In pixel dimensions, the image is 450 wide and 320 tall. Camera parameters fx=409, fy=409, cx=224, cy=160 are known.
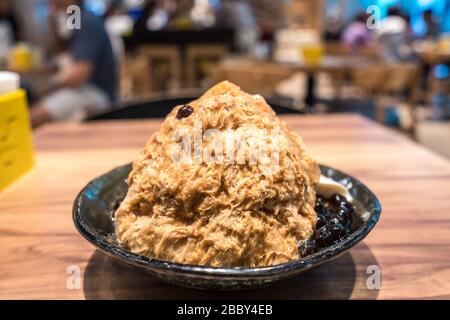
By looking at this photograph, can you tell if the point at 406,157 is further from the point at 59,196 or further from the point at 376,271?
the point at 59,196

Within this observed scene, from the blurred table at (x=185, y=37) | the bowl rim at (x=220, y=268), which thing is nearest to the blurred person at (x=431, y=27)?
the blurred table at (x=185, y=37)

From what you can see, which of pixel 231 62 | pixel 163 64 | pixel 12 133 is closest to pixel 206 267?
pixel 12 133

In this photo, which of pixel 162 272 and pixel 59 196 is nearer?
pixel 162 272

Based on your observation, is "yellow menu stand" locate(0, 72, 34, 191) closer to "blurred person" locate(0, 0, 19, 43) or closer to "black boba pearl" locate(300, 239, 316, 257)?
"black boba pearl" locate(300, 239, 316, 257)

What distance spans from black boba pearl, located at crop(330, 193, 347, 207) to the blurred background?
1.53 ft

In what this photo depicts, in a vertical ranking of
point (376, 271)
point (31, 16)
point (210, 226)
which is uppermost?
point (31, 16)

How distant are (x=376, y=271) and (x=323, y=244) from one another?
0.42ft

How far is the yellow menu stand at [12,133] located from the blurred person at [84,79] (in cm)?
186

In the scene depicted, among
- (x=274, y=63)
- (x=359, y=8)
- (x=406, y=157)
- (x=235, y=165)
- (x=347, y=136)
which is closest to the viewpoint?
(x=235, y=165)

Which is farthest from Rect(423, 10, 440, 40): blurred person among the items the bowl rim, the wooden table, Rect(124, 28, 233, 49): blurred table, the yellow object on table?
the bowl rim

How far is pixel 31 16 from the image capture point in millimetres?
6094

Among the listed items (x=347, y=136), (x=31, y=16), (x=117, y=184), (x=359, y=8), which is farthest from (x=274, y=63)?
(x=359, y=8)

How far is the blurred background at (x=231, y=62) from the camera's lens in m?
3.02

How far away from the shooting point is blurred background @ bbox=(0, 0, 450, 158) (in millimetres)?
3020
